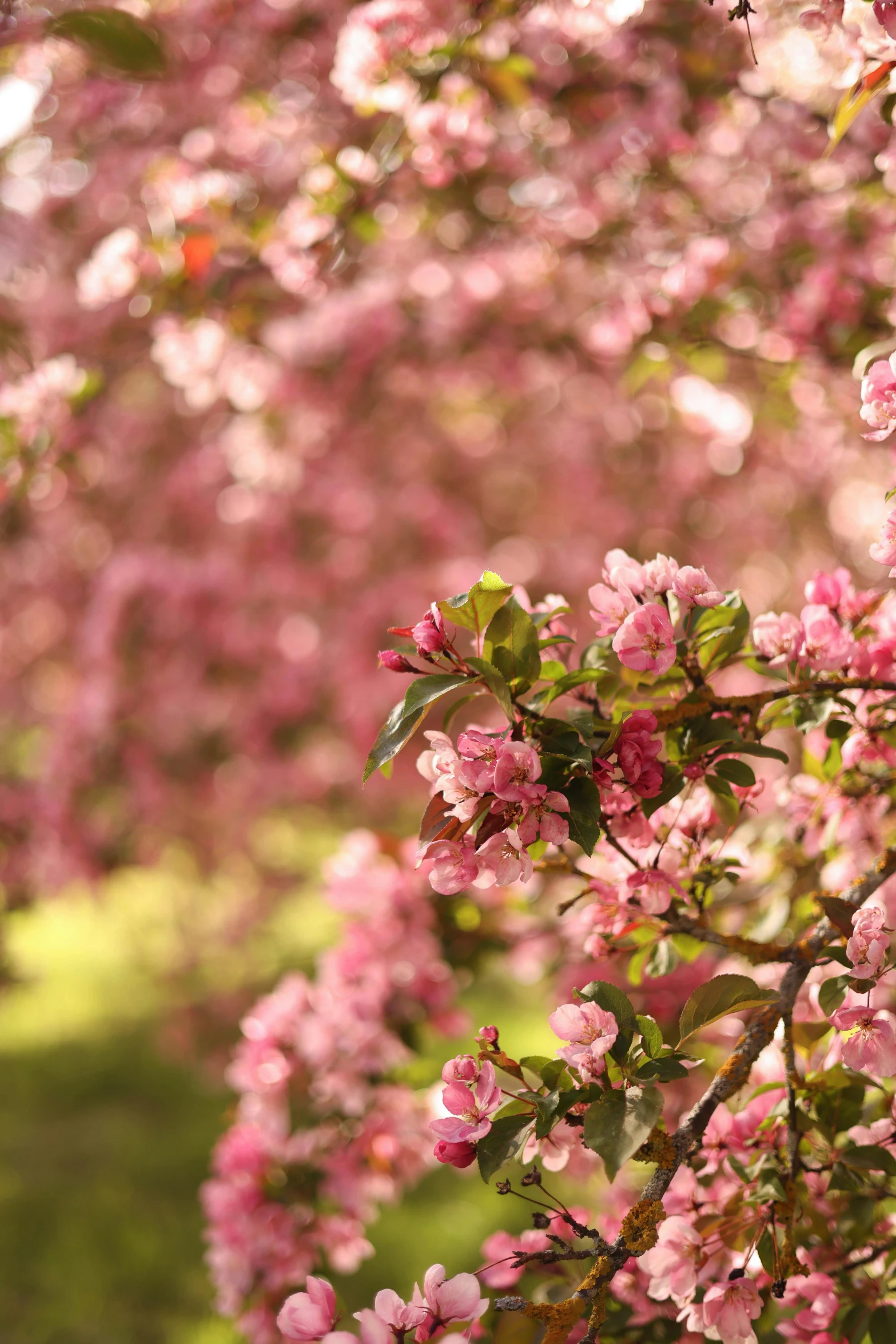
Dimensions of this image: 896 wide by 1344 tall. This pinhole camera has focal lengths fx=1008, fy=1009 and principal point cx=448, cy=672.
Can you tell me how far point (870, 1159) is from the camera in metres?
0.96

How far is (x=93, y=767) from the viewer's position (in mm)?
3629

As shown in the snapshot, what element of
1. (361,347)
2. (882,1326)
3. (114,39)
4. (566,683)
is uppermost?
(361,347)

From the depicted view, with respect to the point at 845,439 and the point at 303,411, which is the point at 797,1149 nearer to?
the point at 845,439

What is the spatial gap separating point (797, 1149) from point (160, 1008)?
5821mm

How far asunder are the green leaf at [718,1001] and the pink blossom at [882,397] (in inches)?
19.5

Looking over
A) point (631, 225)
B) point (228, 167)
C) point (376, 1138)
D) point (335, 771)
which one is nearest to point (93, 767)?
point (335, 771)

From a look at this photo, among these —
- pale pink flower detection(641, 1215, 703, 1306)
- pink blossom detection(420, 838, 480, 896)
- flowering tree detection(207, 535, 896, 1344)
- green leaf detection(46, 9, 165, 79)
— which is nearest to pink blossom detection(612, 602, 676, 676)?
flowering tree detection(207, 535, 896, 1344)

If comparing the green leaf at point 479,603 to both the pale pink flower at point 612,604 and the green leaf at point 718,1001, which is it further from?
the green leaf at point 718,1001

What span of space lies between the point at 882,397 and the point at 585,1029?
24.3 inches

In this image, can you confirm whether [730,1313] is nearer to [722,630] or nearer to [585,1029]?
[585,1029]

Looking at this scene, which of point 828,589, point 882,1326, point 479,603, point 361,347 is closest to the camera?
point 479,603

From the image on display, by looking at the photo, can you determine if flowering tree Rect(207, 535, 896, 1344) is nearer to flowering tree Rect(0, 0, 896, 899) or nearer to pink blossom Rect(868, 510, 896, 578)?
pink blossom Rect(868, 510, 896, 578)

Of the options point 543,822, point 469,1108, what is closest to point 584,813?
point 543,822

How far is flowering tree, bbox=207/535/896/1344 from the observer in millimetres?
817
